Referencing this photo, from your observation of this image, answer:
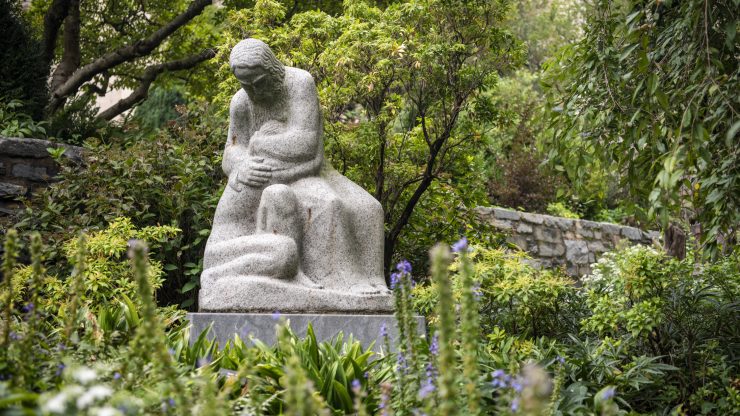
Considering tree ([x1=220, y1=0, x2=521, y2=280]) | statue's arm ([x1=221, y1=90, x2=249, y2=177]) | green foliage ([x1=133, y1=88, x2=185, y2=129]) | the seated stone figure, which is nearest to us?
the seated stone figure

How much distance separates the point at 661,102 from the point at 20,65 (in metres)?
6.81

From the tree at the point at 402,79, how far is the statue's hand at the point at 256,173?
1998 mm

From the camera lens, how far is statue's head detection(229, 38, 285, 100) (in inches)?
172

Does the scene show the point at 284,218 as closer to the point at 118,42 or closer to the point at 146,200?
the point at 146,200

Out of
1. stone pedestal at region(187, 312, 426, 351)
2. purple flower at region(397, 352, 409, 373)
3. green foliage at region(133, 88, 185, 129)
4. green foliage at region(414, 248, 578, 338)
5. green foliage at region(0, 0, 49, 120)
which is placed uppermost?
green foliage at region(133, 88, 185, 129)

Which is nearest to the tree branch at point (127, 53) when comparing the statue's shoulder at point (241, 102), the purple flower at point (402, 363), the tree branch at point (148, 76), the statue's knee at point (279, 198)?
the tree branch at point (148, 76)

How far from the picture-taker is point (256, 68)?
4379 millimetres

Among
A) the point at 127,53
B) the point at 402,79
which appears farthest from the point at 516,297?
the point at 127,53

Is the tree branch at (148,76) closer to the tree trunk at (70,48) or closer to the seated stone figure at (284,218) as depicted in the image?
the tree trunk at (70,48)

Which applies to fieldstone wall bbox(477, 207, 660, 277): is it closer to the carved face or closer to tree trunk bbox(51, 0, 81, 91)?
the carved face

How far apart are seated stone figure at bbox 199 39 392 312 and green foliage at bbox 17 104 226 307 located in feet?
4.81

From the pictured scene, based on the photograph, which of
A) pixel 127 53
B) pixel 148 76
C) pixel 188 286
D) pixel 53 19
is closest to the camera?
pixel 188 286

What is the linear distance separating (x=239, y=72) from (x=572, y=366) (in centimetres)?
246

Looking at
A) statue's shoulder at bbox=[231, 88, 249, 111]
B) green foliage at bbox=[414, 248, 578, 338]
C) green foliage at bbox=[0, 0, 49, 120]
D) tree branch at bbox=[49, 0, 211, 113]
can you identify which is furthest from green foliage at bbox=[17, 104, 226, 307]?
tree branch at bbox=[49, 0, 211, 113]
